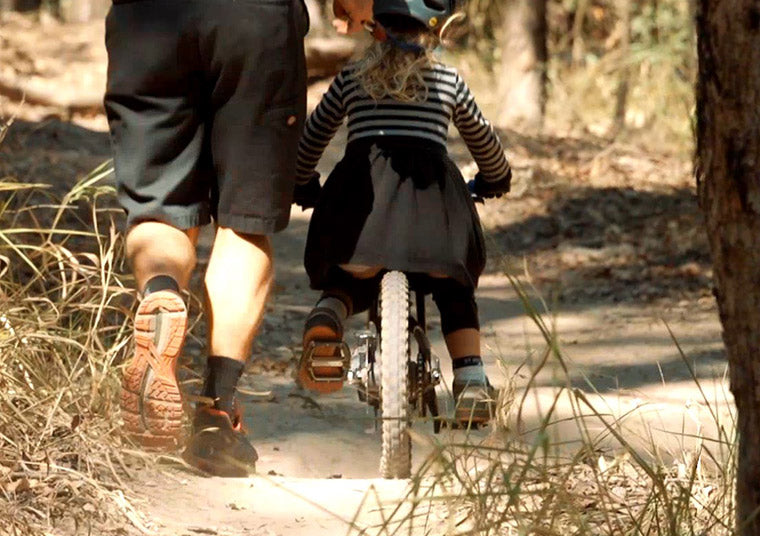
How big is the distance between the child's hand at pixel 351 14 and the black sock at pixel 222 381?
42.1 inches

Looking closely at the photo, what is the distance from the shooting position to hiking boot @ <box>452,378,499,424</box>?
4578mm

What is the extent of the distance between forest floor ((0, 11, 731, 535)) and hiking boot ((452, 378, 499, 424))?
4.1 inches

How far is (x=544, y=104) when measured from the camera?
14242 millimetres

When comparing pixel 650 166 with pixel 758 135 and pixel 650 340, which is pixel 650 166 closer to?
pixel 650 340

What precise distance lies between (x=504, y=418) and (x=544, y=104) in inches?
399

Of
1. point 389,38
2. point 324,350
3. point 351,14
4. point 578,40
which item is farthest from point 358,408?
point 578,40

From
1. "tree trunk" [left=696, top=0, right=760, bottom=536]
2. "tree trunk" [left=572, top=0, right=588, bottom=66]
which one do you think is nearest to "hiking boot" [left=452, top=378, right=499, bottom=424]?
"tree trunk" [left=696, top=0, right=760, bottom=536]

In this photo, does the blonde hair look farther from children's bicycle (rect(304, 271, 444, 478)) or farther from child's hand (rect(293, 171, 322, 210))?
children's bicycle (rect(304, 271, 444, 478))

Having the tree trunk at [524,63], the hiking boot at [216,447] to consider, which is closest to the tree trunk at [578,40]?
the tree trunk at [524,63]

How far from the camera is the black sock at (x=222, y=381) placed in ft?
14.8

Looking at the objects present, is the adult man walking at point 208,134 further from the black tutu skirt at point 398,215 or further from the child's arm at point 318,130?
the child's arm at point 318,130

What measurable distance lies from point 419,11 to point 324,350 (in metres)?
1.08

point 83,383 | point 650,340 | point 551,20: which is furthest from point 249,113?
point 551,20

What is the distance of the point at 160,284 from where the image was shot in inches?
170
